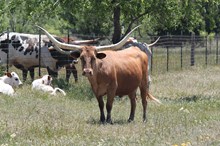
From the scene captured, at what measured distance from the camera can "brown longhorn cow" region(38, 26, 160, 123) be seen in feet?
38.1

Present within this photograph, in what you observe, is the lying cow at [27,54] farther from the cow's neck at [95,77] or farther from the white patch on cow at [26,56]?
the cow's neck at [95,77]

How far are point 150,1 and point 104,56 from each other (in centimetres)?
679

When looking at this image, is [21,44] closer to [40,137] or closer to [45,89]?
[45,89]

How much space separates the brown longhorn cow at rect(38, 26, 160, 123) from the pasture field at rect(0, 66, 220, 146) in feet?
Answer: 1.87

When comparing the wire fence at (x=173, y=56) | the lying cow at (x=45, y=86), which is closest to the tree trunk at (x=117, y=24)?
the lying cow at (x=45, y=86)

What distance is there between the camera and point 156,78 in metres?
23.3

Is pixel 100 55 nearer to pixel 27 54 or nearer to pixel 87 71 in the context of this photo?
pixel 87 71

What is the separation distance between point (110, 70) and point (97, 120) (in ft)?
3.40

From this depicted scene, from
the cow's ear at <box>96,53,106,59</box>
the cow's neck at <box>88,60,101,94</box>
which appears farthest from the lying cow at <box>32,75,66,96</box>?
the cow's ear at <box>96,53,106,59</box>

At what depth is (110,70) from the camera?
1202 cm

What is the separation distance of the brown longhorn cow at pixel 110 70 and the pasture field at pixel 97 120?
571 mm

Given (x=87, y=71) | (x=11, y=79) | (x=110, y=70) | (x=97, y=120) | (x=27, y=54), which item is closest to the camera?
(x=87, y=71)

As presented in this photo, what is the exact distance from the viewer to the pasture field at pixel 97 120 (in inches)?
364

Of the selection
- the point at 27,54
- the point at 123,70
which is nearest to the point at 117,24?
the point at 27,54
